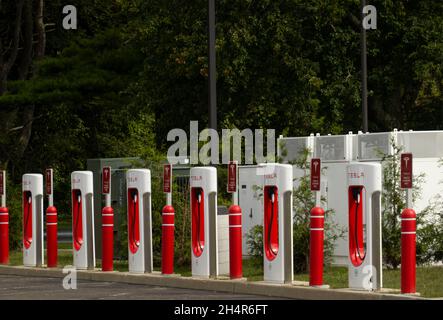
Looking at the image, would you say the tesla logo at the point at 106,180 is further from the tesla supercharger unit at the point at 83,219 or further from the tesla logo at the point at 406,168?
the tesla logo at the point at 406,168

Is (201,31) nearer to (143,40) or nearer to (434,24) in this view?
(143,40)

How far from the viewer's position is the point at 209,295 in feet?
64.1

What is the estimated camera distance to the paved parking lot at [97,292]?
19.3m

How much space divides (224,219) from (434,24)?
19131 mm

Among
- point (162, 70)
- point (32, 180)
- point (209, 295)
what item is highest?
point (162, 70)

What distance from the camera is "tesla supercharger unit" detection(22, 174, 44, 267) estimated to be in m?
25.0

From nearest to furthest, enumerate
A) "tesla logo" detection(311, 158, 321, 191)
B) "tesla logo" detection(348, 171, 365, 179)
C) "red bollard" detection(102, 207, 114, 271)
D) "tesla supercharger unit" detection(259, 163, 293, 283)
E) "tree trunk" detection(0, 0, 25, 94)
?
"tesla logo" detection(348, 171, 365, 179), "tesla logo" detection(311, 158, 321, 191), "tesla supercharger unit" detection(259, 163, 293, 283), "red bollard" detection(102, 207, 114, 271), "tree trunk" detection(0, 0, 25, 94)

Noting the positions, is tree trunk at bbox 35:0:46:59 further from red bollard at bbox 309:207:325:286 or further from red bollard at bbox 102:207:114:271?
red bollard at bbox 309:207:325:286

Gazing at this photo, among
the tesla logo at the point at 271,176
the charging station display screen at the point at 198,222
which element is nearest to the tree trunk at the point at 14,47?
the charging station display screen at the point at 198,222

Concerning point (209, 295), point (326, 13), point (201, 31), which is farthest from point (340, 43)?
point (209, 295)

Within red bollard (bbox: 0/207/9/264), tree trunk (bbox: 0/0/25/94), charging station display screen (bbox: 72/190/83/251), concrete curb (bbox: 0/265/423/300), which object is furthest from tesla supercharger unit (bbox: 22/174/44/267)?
tree trunk (bbox: 0/0/25/94)

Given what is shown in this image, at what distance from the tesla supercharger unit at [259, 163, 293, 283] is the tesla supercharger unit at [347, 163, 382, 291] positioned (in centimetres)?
133

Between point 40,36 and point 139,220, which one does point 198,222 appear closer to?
point 139,220

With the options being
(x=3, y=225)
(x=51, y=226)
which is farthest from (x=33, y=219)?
(x=3, y=225)
